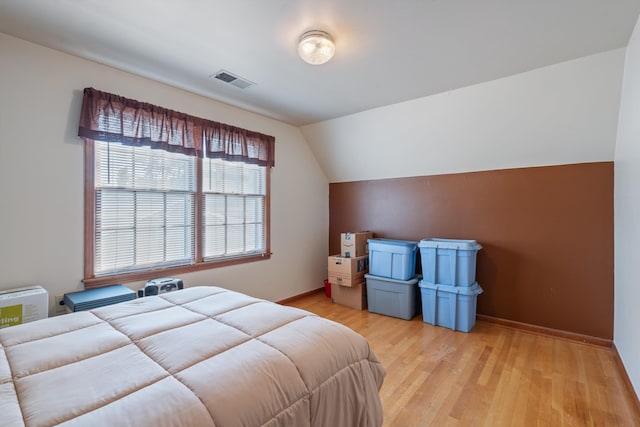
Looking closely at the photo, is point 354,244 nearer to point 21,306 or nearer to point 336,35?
point 336,35

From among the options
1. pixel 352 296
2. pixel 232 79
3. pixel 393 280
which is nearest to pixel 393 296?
pixel 393 280

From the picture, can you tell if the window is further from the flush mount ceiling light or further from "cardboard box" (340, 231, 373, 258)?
the flush mount ceiling light

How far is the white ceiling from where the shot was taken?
1796 millimetres

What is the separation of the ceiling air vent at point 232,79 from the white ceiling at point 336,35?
2.6 inches

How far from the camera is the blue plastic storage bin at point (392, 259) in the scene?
3.56 m

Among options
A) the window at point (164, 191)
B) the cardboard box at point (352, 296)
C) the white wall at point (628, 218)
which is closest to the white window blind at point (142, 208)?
the window at point (164, 191)

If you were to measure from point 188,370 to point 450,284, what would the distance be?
2870 mm

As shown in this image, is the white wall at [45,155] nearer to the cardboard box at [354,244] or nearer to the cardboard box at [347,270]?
the cardboard box at [347,270]

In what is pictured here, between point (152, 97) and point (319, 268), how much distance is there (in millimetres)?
3206

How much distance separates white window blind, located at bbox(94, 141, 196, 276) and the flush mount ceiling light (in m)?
1.73

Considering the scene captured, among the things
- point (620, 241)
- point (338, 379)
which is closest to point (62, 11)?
point (338, 379)

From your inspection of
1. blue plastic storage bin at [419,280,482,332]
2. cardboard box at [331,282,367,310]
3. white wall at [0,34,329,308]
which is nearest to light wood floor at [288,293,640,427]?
blue plastic storage bin at [419,280,482,332]

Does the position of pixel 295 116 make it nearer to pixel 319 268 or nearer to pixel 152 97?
pixel 152 97

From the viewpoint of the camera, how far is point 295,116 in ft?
12.7
